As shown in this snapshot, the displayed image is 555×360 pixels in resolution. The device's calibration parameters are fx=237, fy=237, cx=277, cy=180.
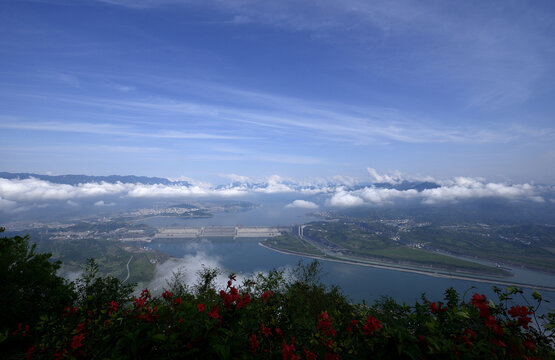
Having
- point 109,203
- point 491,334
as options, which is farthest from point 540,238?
point 109,203

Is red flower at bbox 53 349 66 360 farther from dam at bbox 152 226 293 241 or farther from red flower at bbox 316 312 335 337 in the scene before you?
dam at bbox 152 226 293 241

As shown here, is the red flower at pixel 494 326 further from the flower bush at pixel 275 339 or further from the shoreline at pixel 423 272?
the shoreline at pixel 423 272

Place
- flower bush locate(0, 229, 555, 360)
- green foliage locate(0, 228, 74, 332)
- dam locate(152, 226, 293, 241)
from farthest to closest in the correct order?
dam locate(152, 226, 293, 241), green foliage locate(0, 228, 74, 332), flower bush locate(0, 229, 555, 360)

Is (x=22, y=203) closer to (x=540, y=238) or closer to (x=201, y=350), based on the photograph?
(x=201, y=350)

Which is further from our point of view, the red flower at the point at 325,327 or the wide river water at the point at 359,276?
the wide river water at the point at 359,276

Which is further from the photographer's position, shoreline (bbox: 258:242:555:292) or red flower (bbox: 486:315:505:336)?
shoreline (bbox: 258:242:555:292)

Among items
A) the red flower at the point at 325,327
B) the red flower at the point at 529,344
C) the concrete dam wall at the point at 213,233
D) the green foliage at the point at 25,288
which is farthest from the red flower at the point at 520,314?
the concrete dam wall at the point at 213,233

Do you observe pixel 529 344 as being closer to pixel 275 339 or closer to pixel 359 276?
pixel 275 339

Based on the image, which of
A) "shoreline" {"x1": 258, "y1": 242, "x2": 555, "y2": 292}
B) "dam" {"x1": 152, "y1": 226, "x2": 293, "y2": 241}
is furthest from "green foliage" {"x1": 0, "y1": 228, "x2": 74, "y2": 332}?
"dam" {"x1": 152, "y1": 226, "x2": 293, "y2": 241}

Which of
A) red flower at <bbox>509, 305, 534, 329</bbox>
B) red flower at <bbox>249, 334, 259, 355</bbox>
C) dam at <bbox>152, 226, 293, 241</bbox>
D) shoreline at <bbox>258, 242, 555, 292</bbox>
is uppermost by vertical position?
red flower at <bbox>509, 305, 534, 329</bbox>

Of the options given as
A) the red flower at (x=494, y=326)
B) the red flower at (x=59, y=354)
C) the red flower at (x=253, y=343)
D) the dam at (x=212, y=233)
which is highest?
the red flower at (x=494, y=326)

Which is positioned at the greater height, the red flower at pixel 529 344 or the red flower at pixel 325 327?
the red flower at pixel 529 344
